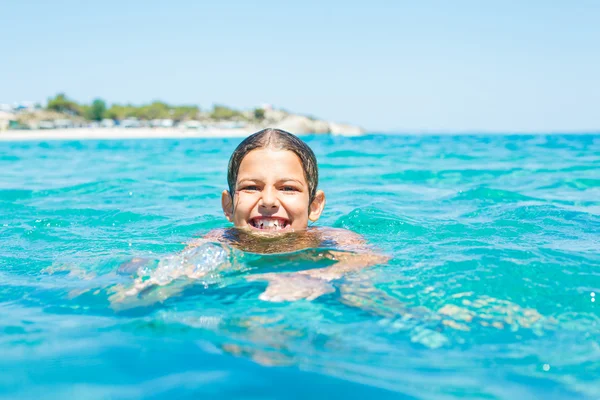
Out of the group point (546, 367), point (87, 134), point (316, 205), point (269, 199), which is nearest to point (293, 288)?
point (269, 199)

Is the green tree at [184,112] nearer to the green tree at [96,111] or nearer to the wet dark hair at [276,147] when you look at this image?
the green tree at [96,111]

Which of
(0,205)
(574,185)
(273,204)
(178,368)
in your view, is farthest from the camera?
(574,185)

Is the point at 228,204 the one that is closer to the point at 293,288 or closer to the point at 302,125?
the point at 293,288

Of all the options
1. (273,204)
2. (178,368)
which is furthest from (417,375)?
(273,204)

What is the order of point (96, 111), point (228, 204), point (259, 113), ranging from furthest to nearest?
point (259, 113)
point (96, 111)
point (228, 204)

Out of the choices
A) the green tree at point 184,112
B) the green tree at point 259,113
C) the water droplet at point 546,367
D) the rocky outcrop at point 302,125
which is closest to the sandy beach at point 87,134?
the rocky outcrop at point 302,125

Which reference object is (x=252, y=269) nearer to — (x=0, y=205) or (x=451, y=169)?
(x=0, y=205)

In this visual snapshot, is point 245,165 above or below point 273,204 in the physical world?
above

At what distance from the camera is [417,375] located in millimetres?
2029

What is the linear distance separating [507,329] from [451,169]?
32.5 feet

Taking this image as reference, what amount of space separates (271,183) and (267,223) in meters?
0.27

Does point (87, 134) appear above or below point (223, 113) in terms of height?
below

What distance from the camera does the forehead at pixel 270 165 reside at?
381cm

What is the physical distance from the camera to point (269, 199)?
3717 millimetres
